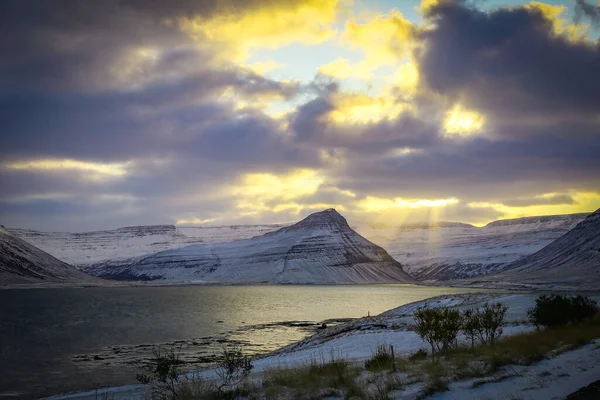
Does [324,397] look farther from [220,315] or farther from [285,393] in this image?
[220,315]

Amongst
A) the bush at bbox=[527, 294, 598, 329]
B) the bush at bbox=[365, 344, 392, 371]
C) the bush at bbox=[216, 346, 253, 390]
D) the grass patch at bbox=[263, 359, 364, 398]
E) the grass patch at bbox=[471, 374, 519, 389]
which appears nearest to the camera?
the grass patch at bbox=[471, 374, 519, 389]

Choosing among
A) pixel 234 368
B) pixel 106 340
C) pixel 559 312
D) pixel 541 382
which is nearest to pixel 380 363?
pixel 234 368

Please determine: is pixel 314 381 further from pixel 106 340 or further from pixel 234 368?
pixel 106 340

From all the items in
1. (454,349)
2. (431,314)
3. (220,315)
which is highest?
(431,314)

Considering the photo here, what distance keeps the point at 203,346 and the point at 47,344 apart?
1788 cm

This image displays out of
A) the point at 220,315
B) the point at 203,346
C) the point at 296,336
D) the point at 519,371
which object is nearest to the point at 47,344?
the point at 203,346

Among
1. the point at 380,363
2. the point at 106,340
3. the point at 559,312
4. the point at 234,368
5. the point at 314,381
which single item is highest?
the point at 559,312

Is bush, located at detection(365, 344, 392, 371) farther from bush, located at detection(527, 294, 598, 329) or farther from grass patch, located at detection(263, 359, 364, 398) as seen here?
bush, located at detection(527, 294, 598, 329)

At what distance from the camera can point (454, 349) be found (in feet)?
81.3

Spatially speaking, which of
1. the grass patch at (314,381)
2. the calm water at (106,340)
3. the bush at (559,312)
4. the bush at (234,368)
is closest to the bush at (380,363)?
the grass patch at (314,381)

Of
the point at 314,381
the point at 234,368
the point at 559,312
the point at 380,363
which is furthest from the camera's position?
the point at 559,312

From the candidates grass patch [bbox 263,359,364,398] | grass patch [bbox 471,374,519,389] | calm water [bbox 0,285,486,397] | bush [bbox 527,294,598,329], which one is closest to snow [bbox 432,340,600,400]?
grass patch [bbox 471,374,519,389]

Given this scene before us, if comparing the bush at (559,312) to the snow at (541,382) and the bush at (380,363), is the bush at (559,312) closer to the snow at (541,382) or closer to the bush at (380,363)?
the snow at (541,382)

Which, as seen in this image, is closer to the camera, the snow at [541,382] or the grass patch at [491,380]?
the snow at [541,382]
